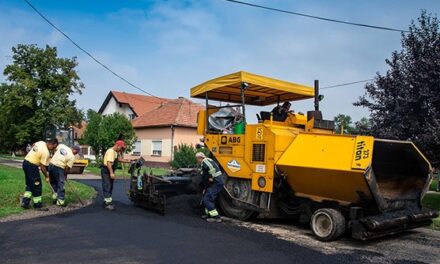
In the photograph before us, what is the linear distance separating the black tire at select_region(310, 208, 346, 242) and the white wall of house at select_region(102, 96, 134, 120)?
3702 cm

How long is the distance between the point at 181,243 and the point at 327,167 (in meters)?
Result: 2.46

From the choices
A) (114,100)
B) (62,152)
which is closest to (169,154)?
(114,100)

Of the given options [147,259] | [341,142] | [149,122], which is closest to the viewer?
[147,259]

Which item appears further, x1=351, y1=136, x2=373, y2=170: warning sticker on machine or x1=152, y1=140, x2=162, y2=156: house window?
x1=152, y1=140, x2=162, y2=156: house window

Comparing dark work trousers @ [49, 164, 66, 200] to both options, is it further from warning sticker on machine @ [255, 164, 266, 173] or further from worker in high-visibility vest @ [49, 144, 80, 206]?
warning sticker on machine @ [255, 164, 266, 173]

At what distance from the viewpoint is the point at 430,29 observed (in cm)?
1109

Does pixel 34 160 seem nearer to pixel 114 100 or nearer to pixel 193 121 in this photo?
pixel 193 121

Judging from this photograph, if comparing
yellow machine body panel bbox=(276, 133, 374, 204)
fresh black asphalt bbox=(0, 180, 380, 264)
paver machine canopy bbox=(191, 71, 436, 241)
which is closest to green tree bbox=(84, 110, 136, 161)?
paver machine canopy bbox=(191, 71, 436, 241)

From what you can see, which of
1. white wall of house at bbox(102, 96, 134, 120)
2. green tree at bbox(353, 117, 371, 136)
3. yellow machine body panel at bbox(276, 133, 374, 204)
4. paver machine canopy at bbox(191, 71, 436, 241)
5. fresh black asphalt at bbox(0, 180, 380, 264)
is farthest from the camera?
white wall of house at bbox(102, 96, 134, 120)

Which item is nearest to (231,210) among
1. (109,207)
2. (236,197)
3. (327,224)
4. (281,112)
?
(236,197)

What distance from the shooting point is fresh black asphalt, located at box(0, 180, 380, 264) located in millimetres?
5691

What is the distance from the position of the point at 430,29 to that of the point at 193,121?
81.6ft

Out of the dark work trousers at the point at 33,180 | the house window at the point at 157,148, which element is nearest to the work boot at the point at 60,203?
the dark work trousers at the point at 33,180

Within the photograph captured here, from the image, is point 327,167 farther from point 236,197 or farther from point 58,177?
point 58,177
